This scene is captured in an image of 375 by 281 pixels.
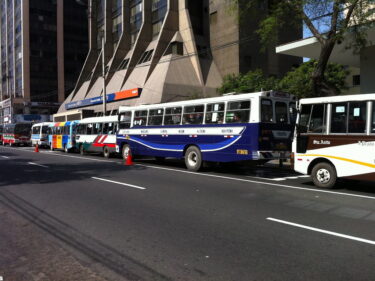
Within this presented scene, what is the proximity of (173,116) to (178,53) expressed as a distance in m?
28.5

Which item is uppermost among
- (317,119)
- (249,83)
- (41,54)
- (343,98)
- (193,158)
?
(41,54)

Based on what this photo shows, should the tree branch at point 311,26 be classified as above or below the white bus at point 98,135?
above

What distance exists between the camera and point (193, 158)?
15.1 metres

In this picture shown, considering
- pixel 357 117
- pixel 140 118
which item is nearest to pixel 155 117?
pixel 140 118

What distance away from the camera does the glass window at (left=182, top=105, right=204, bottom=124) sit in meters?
14.7

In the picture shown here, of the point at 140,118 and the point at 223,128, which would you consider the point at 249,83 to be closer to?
the point at 140,118

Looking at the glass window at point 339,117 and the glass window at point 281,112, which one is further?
the glass window at point 281,112

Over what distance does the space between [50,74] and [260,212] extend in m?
85.7

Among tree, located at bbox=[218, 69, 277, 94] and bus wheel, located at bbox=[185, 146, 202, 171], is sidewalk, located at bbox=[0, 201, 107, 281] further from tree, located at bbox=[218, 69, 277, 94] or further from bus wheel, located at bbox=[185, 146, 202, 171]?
tree, located at bbox=[218, 69, 277, 94]

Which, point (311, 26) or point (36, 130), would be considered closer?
point (311, 26)

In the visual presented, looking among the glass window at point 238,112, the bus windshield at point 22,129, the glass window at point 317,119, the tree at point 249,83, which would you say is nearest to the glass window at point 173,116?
the glass window at point 238,112

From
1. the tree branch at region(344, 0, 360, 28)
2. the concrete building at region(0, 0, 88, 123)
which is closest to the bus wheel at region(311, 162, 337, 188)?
the tree branch at region(344, 0, 360, 28)

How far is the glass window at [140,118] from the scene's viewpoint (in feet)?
58.7

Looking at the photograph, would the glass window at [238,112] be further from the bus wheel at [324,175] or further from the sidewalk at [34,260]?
the sidewalk at [34,260]
